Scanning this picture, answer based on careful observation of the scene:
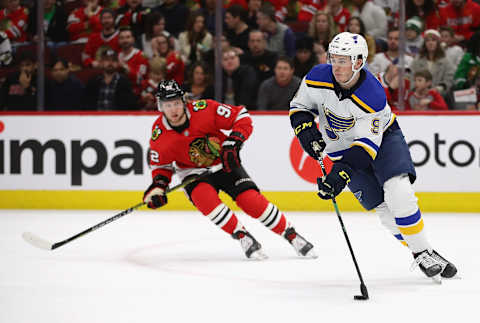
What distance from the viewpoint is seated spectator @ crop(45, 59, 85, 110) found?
23.1ft

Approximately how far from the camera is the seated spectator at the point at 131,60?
7074 mm

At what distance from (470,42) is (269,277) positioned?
3.76m

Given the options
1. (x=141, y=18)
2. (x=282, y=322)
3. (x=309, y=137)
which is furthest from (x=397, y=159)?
(x=141, y=18)

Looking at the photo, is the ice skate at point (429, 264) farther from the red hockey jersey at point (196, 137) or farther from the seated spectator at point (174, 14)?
the seated spectator at point (174, 14)

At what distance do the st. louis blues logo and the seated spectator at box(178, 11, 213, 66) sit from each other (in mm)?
3319

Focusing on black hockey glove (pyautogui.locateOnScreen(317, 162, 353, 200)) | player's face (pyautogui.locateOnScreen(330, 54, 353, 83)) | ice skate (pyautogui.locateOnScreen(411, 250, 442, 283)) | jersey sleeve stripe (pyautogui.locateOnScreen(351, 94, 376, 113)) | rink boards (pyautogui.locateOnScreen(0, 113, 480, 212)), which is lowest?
rink boards (pyautogui.locateOnScreen(0, 113, 480, 212))

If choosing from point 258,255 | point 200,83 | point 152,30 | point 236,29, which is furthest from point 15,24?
point 258,255

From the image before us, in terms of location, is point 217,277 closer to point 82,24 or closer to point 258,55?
point 258,55

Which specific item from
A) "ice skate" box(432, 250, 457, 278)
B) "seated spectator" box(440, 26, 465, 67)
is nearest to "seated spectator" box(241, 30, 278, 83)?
"seated spectator" box(440, 26, 465, 67)

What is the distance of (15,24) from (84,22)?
0.67 metres

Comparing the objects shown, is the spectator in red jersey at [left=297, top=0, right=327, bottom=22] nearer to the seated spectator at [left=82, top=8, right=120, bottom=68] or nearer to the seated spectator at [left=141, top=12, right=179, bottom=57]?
the seated spectator at [left=141, top=12, right=179, bottom=57]

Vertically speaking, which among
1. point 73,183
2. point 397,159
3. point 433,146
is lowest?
point 73,183

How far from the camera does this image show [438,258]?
3.72m

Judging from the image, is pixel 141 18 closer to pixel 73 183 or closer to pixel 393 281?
pixel 73 183
